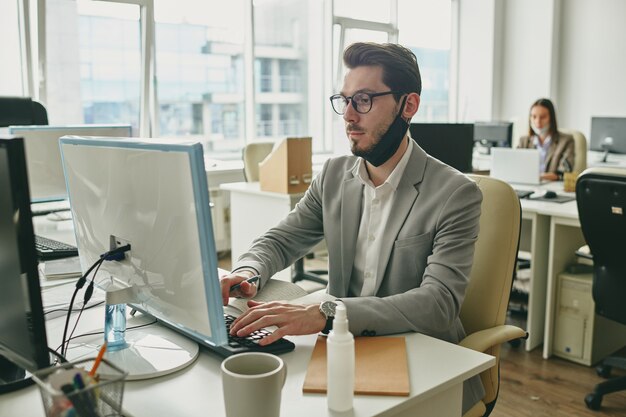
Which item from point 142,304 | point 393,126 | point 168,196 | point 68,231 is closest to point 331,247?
point 393,126

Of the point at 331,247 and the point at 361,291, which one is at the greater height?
the point at 331,247

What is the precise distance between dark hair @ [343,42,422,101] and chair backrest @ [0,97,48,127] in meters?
1.76

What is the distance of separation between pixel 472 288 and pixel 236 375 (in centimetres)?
93

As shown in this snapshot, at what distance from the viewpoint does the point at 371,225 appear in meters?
1.62

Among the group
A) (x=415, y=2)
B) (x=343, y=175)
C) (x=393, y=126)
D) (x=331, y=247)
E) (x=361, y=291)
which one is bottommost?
(x=361, y=291)

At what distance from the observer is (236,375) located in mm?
855

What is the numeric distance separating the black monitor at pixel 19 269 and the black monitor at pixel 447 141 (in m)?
2.55

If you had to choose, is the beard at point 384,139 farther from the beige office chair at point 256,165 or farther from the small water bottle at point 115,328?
the beige office chair at point 256,165

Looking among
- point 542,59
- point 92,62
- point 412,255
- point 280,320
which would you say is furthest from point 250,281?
point 542,59

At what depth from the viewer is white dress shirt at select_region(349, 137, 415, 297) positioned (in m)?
1.58

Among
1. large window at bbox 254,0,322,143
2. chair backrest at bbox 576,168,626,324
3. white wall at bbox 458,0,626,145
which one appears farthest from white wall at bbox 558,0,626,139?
chair backrest at bbox 576,168,626,324

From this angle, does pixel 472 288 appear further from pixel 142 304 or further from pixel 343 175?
pixel 142 304

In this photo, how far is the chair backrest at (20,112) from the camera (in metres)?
2.62

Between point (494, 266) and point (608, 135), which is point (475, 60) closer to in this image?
point (608, 135)
